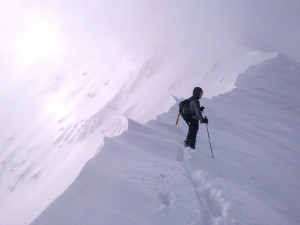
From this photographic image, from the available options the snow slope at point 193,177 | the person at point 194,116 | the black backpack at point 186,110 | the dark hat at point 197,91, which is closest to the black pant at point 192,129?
the person at point 194,116

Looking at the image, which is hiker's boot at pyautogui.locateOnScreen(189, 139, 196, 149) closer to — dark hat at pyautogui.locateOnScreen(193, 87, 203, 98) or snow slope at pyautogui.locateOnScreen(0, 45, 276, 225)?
dark hat at pyautogui.locateOnScreen(193, 87, 203, 98)

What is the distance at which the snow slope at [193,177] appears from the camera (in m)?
6.24

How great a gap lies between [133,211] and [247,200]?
2784 mm

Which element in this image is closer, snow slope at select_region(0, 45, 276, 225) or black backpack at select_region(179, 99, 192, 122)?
black backpack at select_region(179, 99, 192, 122)

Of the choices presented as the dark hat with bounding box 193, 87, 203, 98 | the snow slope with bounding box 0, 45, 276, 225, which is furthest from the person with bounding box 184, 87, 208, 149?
the snow slope with bounding box 0, 45, 276, 225

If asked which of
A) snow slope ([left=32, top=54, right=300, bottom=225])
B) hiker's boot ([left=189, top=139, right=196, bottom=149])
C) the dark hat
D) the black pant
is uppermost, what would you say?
the dark hat

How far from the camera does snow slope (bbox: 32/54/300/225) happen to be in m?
6.24

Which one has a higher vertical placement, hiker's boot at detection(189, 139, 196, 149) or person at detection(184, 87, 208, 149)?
person at detection(184, 87, 208, 149)

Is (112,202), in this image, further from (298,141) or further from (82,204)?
(298,141)

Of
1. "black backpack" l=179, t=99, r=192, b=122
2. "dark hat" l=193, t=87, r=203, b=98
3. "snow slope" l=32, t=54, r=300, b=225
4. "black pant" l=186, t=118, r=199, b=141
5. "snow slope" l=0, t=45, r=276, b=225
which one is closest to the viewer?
"snow slope" l=32, t=54, r=300, b=225

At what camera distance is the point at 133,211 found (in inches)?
244

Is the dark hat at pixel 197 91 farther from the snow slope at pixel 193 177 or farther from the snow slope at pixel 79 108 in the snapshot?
the snow slope at pixel 79 108

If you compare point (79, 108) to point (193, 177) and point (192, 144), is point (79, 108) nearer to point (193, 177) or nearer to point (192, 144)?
point (192, 144)

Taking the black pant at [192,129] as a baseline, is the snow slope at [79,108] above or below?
below
